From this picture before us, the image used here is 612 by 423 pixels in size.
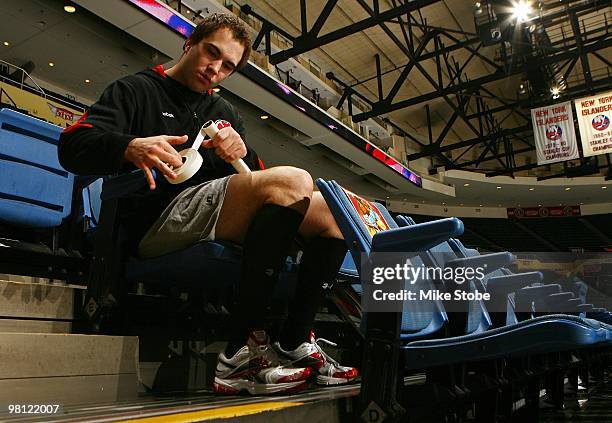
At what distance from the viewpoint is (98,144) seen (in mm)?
1186

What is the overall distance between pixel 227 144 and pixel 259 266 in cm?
32

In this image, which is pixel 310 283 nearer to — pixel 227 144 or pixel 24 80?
pixel 227 144

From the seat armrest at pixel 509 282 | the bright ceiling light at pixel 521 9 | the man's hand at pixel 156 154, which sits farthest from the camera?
the bright ceiling light at pixel 521 9

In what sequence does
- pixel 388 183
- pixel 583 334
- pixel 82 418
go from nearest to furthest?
1. pixel 82 418
2. pixel 583 334
3. pixel 388 183

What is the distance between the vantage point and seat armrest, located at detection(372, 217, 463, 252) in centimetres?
98

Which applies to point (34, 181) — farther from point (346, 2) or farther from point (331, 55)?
point (331, 55)

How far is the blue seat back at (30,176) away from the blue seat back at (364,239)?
1.20 m

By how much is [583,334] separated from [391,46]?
970cm

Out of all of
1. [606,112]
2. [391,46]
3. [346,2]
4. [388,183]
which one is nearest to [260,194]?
[346,2]

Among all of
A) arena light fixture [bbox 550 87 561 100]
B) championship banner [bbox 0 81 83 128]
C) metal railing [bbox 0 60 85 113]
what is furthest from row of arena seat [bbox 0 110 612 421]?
arena light fixture [bbox 550 87 561 100]

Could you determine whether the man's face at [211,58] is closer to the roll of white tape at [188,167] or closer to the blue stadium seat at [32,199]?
the roll of white tape at [188,167]

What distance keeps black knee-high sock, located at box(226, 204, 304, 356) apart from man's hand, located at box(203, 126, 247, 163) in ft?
0.57

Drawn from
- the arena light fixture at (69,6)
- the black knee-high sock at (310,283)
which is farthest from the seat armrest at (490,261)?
the arena light fixture at (69,6)

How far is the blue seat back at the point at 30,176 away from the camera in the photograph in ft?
5.97
